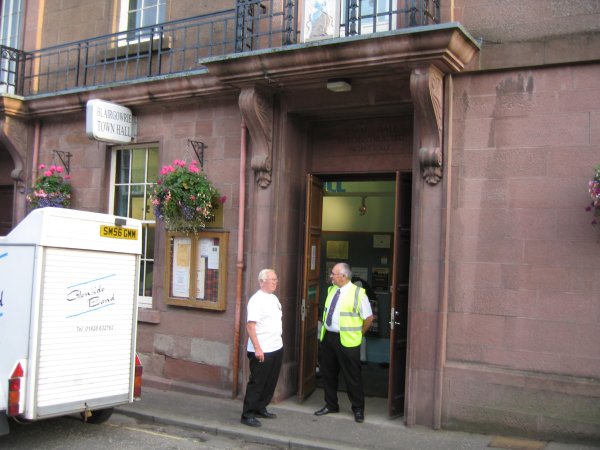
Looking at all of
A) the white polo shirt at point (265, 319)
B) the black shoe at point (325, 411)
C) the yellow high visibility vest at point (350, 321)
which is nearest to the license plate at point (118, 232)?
the white polo shirt at point (265, 319)

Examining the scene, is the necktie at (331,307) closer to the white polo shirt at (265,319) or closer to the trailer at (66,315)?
the white polo shirt at (265,319)

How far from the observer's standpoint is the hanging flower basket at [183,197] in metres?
8.39

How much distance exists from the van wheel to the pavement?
514 millimetres

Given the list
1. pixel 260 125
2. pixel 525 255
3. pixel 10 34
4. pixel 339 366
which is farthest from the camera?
pixel 10 34

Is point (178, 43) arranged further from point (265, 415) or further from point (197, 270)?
point (265, 415)

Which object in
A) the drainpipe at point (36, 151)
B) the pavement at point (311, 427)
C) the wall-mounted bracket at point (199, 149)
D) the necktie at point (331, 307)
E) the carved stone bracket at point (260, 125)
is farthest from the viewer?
the drainpipe at point (36, 151)

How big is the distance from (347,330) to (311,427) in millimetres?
1133

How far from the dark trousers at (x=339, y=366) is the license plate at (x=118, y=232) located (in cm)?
248

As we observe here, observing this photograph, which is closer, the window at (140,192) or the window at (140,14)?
the window at (140,192)

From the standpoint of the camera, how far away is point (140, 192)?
32.5 ft

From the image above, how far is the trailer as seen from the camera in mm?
5934

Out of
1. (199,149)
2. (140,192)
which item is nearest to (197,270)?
(199,149)

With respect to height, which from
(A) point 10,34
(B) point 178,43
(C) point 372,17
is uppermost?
(A) point 10,34

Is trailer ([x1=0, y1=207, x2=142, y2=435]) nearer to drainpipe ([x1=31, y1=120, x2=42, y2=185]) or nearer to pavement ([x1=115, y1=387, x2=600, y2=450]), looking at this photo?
pavement ([x1=115, y1=387, x2=600, y2=450])
